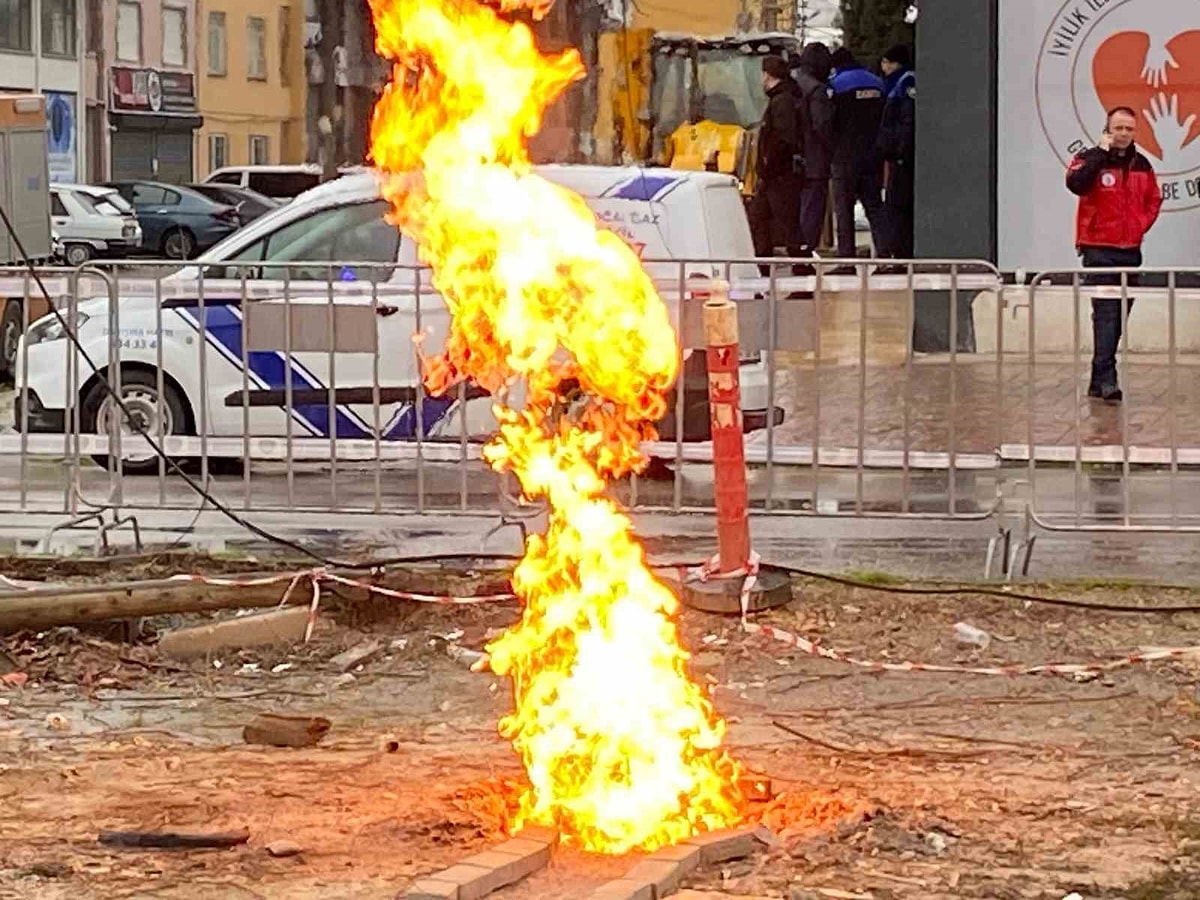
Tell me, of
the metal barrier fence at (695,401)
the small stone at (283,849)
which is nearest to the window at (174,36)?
the metal barrier fence at (695,401)

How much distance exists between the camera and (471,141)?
21.7 ft

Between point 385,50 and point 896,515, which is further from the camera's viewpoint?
point 896,515

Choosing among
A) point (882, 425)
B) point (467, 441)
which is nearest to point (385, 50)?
point (467, 441)

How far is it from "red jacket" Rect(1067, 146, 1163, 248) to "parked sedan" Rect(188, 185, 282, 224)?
91.4 ft

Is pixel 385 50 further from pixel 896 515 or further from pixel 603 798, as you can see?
pixel 896 515

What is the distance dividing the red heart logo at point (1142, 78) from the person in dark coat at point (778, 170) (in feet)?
12.8

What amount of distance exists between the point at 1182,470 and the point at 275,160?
181ft

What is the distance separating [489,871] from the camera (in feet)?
18.8

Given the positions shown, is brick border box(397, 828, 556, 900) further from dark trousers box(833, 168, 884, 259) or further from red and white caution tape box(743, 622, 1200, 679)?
dark trousers box(833, 168, 884, 259)

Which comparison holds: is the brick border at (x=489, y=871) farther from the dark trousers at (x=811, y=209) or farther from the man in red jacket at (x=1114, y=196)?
the dark trousers at (x=811, y=209)

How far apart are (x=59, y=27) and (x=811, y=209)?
36.6 m

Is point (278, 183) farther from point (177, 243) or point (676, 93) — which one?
point (676, 93)

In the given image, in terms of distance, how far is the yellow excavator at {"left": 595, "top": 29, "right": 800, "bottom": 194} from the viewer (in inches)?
1224

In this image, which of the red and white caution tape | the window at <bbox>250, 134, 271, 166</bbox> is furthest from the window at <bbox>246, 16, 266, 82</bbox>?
the red and white caution tape
